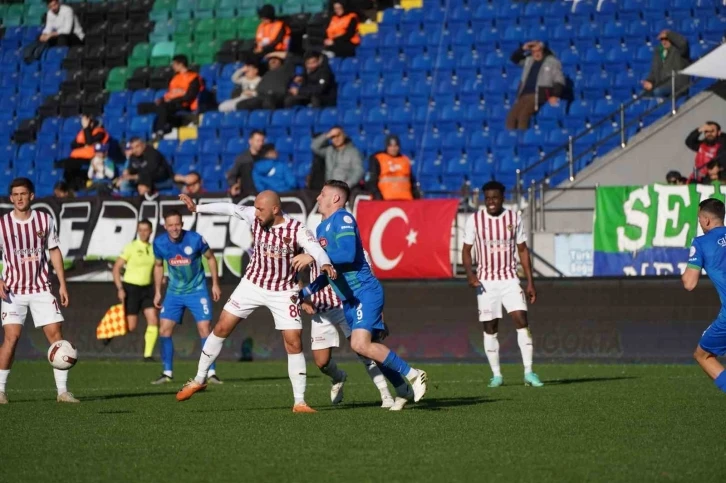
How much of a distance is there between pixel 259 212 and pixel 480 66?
14.4 meters

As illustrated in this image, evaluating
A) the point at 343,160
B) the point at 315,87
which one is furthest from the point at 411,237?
the point at 315,87

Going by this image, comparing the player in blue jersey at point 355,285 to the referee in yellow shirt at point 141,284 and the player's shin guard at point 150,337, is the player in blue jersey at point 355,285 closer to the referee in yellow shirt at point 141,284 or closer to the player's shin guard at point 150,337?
the referee in yellow shirt at point 141,284

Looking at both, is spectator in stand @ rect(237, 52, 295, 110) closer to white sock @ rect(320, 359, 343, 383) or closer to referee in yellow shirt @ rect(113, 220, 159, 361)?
referee in yellow shirt @ rect(113, 220, 159, 361)

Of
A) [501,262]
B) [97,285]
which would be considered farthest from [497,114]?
[501,262]

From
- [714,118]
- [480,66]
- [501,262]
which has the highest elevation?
[480,66]

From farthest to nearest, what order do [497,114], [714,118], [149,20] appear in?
[149,20] → [497,114] → [714,118]

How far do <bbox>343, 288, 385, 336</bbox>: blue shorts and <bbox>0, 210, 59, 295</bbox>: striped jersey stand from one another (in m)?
3.44

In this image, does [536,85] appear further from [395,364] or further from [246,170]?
[395,364]

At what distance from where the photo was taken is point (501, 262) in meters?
14.8

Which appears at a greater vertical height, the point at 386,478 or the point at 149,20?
the point at 149,20

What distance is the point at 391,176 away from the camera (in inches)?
818

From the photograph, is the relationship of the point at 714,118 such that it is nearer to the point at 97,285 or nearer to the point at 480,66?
the point at 480,66

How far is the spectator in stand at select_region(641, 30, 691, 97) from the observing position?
21922 millimetres

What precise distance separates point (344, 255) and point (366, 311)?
55 cm
